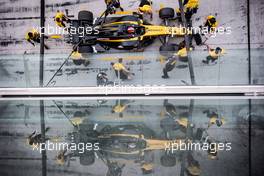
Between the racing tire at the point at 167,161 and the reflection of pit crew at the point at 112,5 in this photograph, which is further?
the reflection of pit crew at the point at 112,5

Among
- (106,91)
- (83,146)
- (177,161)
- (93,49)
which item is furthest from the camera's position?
(93,49)

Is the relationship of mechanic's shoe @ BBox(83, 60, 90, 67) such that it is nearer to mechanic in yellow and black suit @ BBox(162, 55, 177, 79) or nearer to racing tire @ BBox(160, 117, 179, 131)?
mechanic in yellow and black suit @ BBox(162, 55, 177, 79)

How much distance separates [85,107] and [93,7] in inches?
75.8

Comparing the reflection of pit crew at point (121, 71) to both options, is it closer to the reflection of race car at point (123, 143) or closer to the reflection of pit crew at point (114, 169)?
the reflection of race car at point (123, 143)

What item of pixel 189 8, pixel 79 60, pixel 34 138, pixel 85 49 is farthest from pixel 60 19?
pixel 34 138

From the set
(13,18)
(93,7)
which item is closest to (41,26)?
(13,18)

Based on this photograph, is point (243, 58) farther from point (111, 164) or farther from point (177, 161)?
point (111, 164)

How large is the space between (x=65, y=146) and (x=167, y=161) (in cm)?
89

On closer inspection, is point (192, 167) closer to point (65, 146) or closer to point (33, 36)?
point (65, 146)

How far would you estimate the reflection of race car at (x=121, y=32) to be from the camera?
3.96m

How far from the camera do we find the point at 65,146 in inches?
102

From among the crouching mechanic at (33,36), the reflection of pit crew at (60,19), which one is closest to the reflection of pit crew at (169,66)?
the reflection of pit crew at (60,19)

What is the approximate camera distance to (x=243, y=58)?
124 inches

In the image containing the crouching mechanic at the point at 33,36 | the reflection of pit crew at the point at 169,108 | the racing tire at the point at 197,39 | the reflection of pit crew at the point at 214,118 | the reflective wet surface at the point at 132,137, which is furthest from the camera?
the crouching mechanic at the point at 33,36
